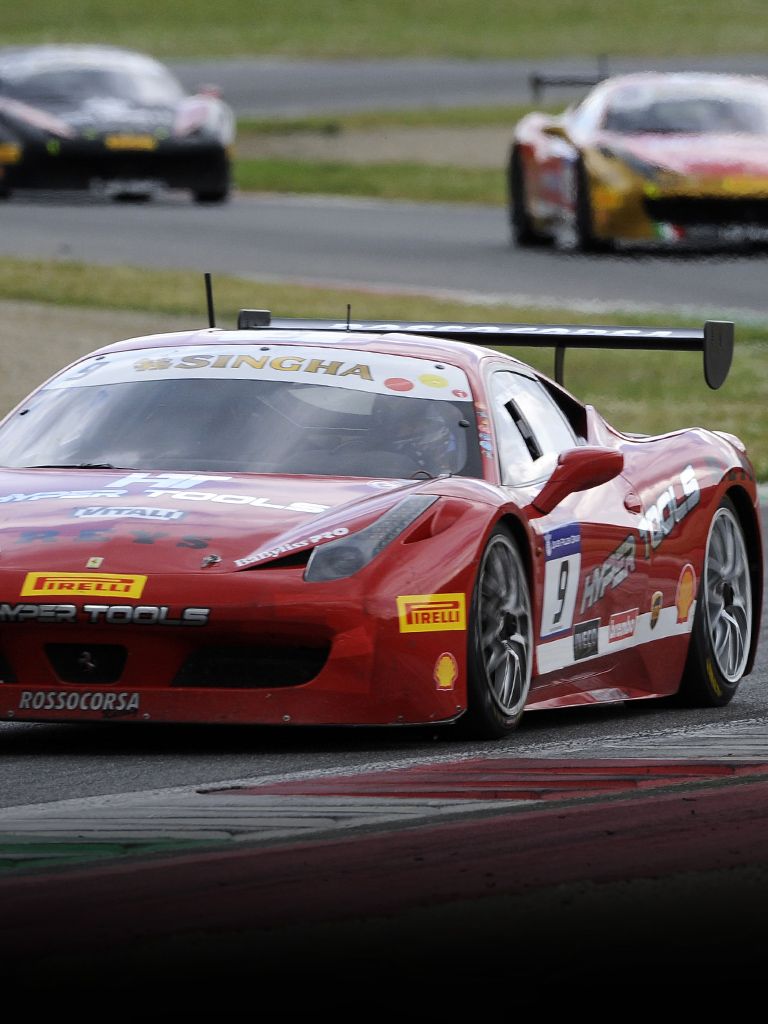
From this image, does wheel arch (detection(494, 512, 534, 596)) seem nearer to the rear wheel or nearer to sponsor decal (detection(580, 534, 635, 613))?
sponsor decal (detection(580, 534, 635, 613))

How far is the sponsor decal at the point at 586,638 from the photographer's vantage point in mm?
7469

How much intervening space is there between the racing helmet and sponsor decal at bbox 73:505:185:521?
0.85 meters

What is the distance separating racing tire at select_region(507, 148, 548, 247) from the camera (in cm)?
2262

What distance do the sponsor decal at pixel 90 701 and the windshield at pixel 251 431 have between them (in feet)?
3.19

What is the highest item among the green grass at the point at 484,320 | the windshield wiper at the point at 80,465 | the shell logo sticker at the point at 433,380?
the shell logo sticker at the point at 433,380

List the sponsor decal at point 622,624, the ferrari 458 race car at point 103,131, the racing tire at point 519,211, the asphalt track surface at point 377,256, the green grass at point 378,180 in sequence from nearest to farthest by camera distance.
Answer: the sponsor decal at point 622,624, the asphalt track surface at point 377,256, the racing tire at point 519,211, the ferrari 458 race car at point 103,131, the green grass at point 378,180

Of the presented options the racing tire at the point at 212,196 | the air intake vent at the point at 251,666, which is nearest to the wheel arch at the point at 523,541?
the air intake vent at the point at 251,666

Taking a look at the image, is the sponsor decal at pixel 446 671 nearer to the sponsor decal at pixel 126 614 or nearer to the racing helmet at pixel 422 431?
the sponsor decal at pixel 126 614

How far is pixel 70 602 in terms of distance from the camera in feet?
20.6

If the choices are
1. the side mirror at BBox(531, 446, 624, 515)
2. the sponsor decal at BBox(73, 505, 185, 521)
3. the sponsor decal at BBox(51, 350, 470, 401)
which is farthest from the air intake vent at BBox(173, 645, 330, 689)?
the sponsor decal at BBox(51, 350, 470, 401)

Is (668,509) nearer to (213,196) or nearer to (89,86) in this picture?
(89,86)

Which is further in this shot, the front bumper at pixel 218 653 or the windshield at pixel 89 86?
the windshield at pixel 89 86

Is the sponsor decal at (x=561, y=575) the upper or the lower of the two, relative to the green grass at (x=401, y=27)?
upper

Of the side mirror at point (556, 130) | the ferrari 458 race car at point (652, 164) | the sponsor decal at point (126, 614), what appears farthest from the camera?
the side mirror at point (556, 130)
